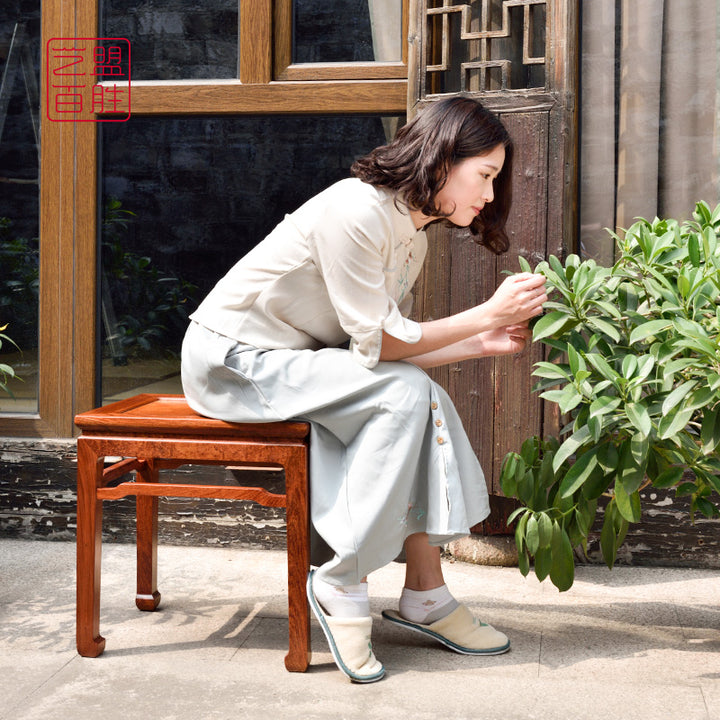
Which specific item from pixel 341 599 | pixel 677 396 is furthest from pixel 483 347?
pixel 341 599

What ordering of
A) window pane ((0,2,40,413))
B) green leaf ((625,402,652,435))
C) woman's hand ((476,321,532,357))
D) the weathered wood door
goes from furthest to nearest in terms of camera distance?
window pane ((0,2,40,413)) < the weathered wood door < woman's hand ((476,321,532,357)) < green leaf ((625,402,652,435))

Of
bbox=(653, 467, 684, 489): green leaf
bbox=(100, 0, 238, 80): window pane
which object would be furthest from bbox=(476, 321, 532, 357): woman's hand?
bbox=(100, 0, 238, 80): window pane

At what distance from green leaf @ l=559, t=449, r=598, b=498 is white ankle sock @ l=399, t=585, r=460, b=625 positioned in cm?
42

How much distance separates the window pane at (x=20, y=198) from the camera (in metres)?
3.34

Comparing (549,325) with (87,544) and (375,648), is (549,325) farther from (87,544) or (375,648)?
(87,544)

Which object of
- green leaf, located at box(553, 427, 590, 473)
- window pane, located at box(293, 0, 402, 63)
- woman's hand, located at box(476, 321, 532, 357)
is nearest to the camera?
green leaf, located at box(553, 427, 590, 473)

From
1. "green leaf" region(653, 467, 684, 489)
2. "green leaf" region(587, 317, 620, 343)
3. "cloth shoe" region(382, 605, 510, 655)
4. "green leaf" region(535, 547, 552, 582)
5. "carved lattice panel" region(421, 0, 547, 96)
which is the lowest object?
"cloth shoe" region(382, 605, 510, 655)

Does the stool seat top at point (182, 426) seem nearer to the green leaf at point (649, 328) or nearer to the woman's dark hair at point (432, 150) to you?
the woman's dark hair at point (432, 150)

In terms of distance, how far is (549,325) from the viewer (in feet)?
7.06

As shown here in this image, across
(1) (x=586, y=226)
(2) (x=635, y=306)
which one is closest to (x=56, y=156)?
(1) (x=586, y=226)

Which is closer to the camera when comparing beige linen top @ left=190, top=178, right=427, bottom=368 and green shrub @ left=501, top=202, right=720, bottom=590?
green shrub @ left=501, top=202, right=720, bottom=590

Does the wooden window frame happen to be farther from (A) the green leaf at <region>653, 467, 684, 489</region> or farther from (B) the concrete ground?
(A) the green leaf at <region>653, 467, 684, 489</region>

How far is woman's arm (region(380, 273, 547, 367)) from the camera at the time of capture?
86.0 inches

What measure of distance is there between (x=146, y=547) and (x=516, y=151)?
4.72 feet
